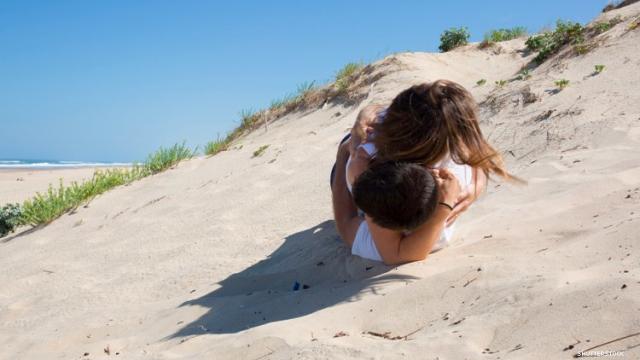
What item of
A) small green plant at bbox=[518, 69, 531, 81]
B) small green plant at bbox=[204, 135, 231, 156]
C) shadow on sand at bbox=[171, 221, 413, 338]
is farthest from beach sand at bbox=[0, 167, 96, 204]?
shadow on sand at bbox=[171, 221, 413, 338]

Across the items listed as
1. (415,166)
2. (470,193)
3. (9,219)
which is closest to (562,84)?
(470,193)

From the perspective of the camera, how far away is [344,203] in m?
3.61

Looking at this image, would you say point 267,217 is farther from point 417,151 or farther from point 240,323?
point 417,151

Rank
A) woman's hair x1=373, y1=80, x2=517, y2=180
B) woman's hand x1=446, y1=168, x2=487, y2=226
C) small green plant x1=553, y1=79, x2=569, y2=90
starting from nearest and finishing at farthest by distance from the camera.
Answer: woman's hair x1=373, y1=80, x2=517, y2=180, woman's hand x1=446, y1=168, x2=487, y2=226, small green plant x1=553, y1=79, x2=569, y2=90

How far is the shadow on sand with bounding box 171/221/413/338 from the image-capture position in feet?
10.3

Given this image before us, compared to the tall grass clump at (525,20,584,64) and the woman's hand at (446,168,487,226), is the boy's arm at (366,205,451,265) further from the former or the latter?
the tall grass clump at (525,20,584,64)

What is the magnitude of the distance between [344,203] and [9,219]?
17.7 feet

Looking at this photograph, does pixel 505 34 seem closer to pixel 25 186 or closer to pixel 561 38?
pixel 561 38

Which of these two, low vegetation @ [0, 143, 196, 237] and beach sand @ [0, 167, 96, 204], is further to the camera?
beach sand @ [0, 167, 96, 204]

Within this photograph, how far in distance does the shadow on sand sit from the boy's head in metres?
0.36

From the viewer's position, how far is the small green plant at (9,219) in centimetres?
754

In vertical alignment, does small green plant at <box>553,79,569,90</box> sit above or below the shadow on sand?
above

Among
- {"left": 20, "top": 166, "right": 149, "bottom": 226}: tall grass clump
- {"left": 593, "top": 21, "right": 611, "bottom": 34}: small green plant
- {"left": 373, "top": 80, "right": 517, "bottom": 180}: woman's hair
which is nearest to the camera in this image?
{"left": 373, "top": 80, "right": 517, "bottom": 180}: woman's hair

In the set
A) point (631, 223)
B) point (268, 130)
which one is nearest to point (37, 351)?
point (631, 223)
